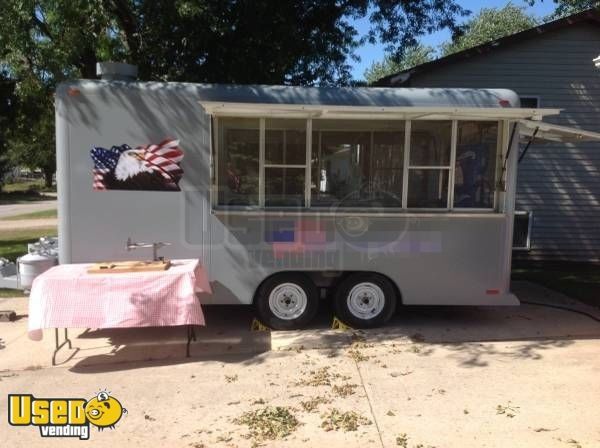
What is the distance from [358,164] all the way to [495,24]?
31.3 m

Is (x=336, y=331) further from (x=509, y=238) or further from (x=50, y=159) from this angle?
(x=50, y=159)

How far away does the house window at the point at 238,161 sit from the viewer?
576 cm


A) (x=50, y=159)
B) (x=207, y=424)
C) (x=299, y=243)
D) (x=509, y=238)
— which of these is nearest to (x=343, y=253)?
(x=299, y=243)

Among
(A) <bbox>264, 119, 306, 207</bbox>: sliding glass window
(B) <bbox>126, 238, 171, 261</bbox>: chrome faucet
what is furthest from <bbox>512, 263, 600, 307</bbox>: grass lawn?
(B) <bbox>126, 238, 171, 261</bbox>: chrome faucet

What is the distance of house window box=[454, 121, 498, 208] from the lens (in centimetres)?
589

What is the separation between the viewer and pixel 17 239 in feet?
48.0

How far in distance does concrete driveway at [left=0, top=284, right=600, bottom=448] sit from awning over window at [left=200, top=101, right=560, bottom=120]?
2407 millimetres

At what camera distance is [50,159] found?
1752 inches

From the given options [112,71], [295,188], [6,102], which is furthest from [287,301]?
[6,102]

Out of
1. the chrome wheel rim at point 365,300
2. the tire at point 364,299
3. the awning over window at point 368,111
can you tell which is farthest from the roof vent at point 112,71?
the chrome wheel rim at point 365,300

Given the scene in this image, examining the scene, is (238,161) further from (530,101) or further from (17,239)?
(17,239)

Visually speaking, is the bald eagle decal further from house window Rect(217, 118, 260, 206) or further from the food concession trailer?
house window Rect(217, 118, 260, 206)

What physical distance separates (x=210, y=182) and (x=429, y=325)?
3070mm

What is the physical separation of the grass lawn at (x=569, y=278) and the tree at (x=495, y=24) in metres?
22.9
